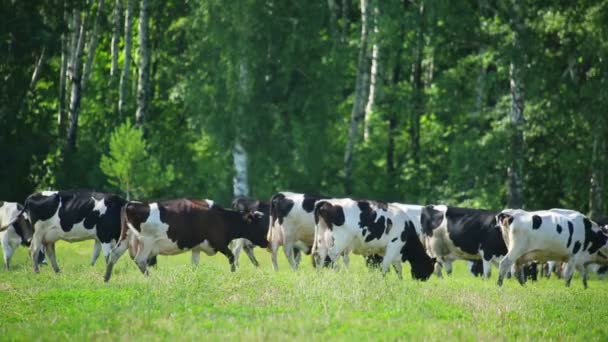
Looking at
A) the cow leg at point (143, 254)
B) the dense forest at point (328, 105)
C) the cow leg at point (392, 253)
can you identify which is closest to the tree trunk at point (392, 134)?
the dense forest at point (328, 105)

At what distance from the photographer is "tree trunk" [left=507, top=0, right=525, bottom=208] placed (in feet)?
137

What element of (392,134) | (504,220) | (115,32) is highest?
(115,32)

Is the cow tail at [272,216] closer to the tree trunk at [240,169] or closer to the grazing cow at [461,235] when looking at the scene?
the grazing cow at [461,235]

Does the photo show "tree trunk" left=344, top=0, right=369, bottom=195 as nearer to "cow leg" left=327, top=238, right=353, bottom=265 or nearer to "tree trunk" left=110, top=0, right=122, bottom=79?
"tree trunk" left=110, top=0, right=122, bottom=79

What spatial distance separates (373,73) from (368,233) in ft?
84.5

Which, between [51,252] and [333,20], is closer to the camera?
[51,252]

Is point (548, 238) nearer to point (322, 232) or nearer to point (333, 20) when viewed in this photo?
point (322, 232)

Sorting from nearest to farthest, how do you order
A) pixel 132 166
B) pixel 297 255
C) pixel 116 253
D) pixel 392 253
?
pixel 116 253 → pixel 392 253 → pixel 297 255 → pixel 132 166

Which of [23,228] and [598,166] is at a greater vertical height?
[598,166]

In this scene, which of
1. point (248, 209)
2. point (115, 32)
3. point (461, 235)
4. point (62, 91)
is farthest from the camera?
point (62, 91)

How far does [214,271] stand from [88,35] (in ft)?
125

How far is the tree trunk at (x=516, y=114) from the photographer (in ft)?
137

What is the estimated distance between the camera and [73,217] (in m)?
27.0

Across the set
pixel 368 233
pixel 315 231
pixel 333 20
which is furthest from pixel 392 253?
pixel 333 20
